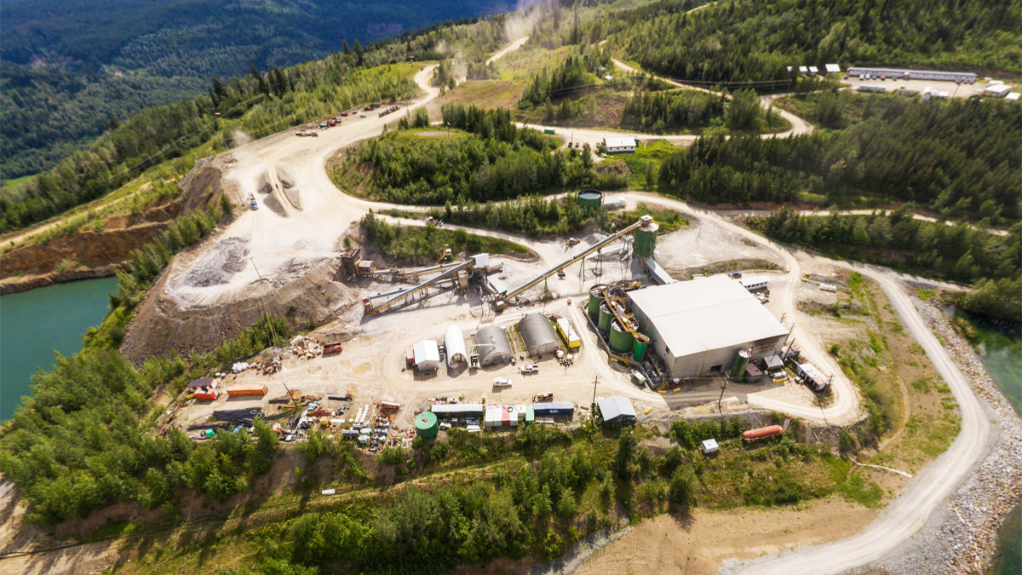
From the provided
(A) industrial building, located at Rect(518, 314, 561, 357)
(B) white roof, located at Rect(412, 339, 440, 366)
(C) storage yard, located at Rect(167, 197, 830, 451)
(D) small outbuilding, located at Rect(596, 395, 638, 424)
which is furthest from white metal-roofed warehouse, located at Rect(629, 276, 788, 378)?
(B) white roof, located at Rect(412, 339, 440, 366)

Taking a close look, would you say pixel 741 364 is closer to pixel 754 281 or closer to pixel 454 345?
pixel 754 281

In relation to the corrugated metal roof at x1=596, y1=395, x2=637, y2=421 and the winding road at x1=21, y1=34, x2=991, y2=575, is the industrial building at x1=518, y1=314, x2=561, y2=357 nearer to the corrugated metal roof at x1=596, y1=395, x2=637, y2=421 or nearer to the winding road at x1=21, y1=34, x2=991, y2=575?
the corrugated metal roof at x1=596, y1=395, x2=637, y2=421

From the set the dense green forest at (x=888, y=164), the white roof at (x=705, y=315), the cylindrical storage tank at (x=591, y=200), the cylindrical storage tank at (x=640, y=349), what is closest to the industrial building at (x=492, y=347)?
the cylindrical storage tank at (x=640, y=349)

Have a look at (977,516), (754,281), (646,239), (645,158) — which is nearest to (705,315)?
(646,239)

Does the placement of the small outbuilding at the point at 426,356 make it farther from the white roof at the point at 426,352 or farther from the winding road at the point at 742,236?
the winding road at the point at 742,236

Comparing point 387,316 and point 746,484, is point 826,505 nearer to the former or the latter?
point 746,484

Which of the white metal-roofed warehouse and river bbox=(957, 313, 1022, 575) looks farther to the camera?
the white metal-roofed warehouse
